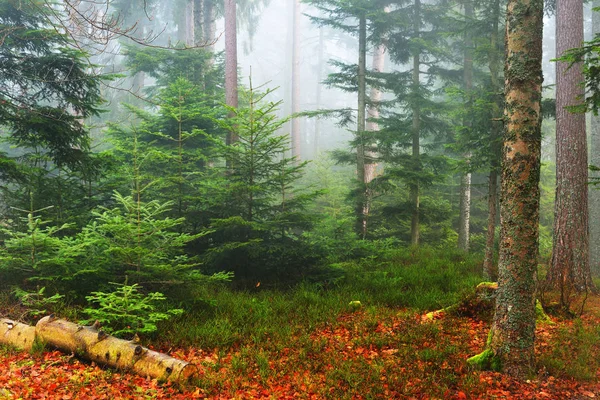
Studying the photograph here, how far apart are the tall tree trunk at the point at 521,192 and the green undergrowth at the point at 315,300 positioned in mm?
2516

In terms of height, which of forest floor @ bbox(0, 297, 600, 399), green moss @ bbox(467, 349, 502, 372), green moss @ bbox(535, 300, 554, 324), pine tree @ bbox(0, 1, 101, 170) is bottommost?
forest floor @ bbox(0, 297, 600, 399)

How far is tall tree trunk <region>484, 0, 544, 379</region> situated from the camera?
4.46 m

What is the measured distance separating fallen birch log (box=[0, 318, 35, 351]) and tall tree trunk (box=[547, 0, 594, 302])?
962cm

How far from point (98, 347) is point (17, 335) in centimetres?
148

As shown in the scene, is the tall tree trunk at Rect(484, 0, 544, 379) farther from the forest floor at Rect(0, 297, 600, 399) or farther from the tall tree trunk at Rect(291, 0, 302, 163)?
the tall tree trunk at Rect(291, 0, 302, 163)

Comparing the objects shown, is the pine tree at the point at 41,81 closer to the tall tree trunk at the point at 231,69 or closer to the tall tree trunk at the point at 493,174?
the tall tree trunk at the point at 231,69

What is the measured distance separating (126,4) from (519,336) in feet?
76.5

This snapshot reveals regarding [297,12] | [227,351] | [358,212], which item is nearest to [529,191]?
[227,351]

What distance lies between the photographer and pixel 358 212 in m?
12.6

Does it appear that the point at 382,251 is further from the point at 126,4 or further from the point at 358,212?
the point at 126,4

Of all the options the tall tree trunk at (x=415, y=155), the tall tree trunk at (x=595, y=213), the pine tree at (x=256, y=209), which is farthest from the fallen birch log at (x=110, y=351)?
the tall tree trunk at (x=595, y=213)

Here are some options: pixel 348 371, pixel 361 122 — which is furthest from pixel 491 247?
pixel 361 122

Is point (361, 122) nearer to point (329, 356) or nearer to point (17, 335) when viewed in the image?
point (329, 356)

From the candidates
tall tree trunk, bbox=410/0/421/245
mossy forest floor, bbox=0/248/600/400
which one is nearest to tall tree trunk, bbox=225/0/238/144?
tall tree trunk, bbox=410/0/421/245
